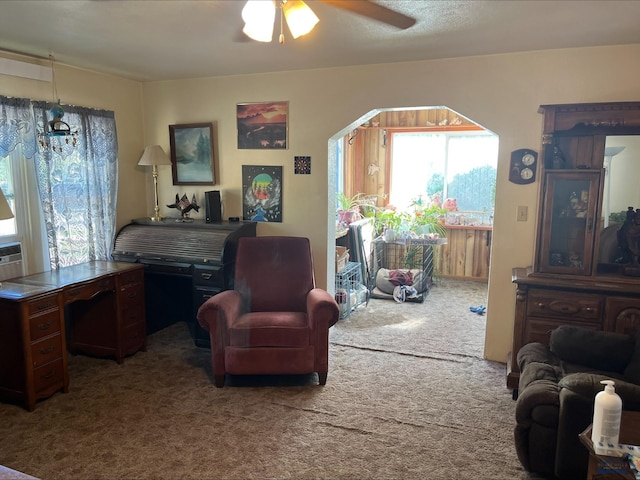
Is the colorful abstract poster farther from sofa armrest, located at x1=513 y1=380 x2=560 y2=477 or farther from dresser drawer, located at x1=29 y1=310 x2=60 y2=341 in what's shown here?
sofa armrest, located at x1=513 y1=380 x2=560 y2=477

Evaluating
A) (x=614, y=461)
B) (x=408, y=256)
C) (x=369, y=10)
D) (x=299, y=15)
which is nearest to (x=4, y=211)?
(x=299, y=15)

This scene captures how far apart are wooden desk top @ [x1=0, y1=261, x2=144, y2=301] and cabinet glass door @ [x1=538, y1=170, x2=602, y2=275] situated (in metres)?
3.06

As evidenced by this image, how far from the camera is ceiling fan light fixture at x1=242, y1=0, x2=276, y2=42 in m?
1.73

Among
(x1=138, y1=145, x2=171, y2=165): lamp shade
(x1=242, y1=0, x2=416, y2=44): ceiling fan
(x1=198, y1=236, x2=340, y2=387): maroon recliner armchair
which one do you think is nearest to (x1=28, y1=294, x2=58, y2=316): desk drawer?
(x1=198, y1=236, x2=340, y2=387): maroon recliner armchair

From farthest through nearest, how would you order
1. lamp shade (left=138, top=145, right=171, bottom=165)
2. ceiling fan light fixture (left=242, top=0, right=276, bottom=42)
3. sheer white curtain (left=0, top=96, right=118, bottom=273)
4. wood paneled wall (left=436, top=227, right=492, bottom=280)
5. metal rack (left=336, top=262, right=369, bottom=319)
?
wood paneled wall (left=436, top=227, right=492, bottom=280) → metal rack (left=336, top=262, right=369, bottom=319) → lamp shade (left=138, top=145, right=171, bottom=165) → sheer white curtain (left=0, top=96, right=118, bottom=273) → ceiling fan light fixture (left=242, top=0, right=276, bottom=42)

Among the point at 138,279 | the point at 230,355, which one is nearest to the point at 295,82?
the point at 138,279

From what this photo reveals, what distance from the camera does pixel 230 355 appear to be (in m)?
3.10

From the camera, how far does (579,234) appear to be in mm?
3074

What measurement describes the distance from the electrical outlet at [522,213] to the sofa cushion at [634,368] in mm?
1201

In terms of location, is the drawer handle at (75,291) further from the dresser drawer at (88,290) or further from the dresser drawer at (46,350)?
the dresser drawer at (46,350)

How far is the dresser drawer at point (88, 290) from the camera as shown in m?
3.10

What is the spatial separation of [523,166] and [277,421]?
249 centimetres

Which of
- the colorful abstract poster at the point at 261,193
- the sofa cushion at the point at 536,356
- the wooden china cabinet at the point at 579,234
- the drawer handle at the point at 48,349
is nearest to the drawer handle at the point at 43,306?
the drawer handle at the point at 48,349

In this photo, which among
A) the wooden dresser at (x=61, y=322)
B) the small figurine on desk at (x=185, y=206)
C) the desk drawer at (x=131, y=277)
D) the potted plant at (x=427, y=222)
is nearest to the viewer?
the wooden dresser at (x=61, y=322)
